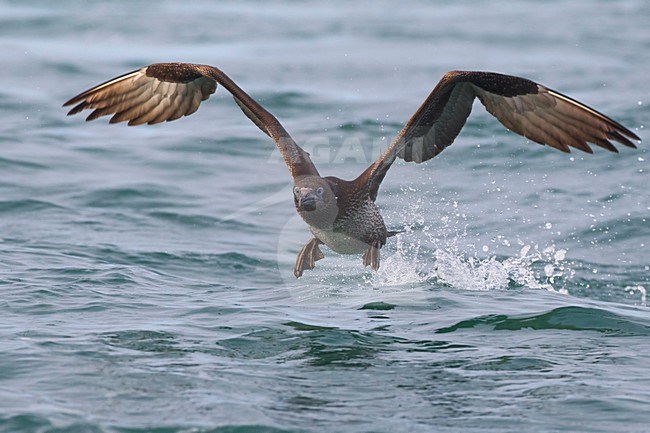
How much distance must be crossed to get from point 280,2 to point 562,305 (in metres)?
20.2

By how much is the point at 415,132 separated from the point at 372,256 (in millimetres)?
1114

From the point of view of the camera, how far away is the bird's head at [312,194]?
9172 mm

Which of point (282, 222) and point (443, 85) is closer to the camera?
point (443, 85)

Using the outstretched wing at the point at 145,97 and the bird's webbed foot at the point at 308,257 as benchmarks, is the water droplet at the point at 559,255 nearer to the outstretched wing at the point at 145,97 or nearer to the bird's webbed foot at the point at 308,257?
the bird's webbed foot at the point at 308,257

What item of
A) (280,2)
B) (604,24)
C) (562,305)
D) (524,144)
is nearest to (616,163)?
(524,144)

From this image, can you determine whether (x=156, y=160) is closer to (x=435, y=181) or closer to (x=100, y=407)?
(x=435, y=181)

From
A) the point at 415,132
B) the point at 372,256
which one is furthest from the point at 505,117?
the point at 372,256

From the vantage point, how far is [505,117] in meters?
9.68

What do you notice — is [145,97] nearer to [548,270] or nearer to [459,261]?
[459,261]

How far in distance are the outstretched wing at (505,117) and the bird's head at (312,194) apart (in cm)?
45

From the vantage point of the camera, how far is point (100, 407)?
703 cm

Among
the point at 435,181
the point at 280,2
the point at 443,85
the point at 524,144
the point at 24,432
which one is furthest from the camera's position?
the point at 280,2

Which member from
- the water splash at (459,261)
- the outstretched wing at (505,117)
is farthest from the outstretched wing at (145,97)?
the water splash at (459,261)

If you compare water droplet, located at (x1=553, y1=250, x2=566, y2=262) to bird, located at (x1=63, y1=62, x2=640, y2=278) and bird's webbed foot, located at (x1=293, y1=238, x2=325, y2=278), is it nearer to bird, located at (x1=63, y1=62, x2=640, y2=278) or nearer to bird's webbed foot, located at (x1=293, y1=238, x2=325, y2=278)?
bird, located at (x1=63, y1=62, x2=640, y2=278)
